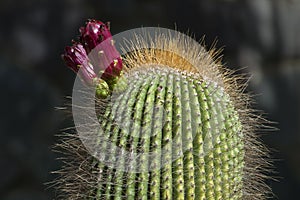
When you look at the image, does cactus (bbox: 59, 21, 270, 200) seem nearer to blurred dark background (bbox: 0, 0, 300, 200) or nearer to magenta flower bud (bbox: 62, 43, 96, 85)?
magenta flower bud (bbox: 62, 43, 96, 85)

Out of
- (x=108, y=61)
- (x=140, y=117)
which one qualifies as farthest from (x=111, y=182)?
(x=108, y=61)

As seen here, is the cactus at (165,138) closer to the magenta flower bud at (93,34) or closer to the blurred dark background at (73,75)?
the magenta flower bud at (93,34)

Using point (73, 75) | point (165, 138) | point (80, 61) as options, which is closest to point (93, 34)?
point (80, 61)

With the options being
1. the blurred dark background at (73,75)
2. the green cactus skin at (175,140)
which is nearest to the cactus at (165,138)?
the green cactus skin at (175,140)

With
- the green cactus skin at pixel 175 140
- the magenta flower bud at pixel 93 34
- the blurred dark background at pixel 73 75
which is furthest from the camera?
the blurred dark background at pixel 73 75

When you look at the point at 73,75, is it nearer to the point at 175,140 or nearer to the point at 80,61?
the point at 80,61

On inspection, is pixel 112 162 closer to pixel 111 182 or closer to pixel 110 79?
pixel 111 182

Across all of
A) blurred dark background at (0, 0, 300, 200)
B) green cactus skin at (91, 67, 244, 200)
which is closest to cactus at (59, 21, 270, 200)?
green cactus skin at (91, 67, 244, 200)
